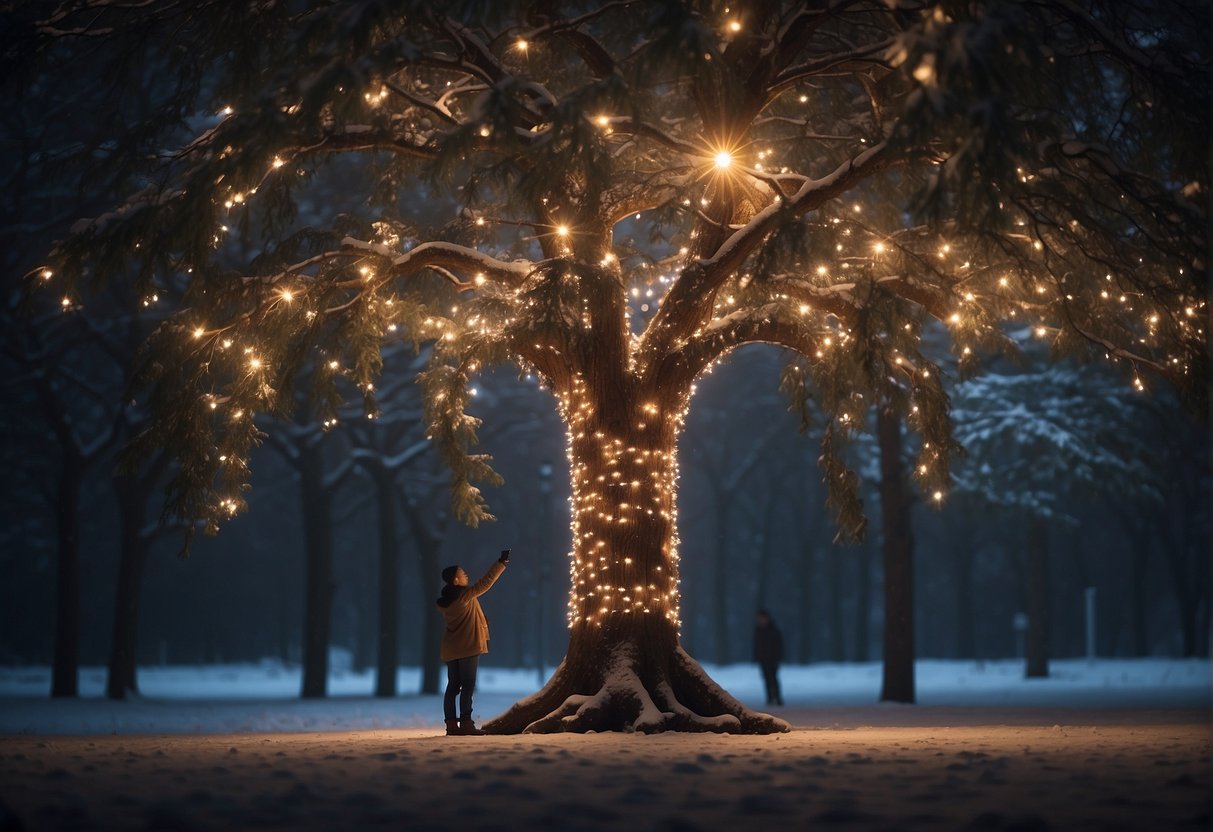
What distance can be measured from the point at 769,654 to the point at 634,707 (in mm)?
12006

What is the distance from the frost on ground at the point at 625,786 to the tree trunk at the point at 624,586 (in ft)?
5.87

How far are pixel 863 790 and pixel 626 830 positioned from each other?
5.48 feet

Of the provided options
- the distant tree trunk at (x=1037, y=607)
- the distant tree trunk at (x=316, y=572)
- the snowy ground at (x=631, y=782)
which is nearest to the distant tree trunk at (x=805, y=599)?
the distant tree trunk at (x=1037, y=607)

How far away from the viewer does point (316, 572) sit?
26.6m

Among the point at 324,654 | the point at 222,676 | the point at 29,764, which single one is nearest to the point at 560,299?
the point at 29,764

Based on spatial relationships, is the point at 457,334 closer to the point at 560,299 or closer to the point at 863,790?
the point at 560,299

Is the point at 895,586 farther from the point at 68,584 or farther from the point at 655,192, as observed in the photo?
the point at 68,584

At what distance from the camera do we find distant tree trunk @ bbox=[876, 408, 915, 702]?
67.6ft

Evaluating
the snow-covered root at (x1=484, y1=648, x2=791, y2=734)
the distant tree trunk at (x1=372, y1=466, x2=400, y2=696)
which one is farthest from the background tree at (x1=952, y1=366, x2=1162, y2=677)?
the snow-covered root at (x1=484, y1=648, x2=791, y2=734)

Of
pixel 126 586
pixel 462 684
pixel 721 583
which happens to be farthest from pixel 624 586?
pixel 721 583

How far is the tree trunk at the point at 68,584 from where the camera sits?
78.3 feet

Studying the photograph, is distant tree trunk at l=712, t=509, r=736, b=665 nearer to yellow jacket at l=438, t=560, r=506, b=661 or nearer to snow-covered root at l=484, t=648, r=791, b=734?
yellow jacket at l=438, t=560, r=506, b=661

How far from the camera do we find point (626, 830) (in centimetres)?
510

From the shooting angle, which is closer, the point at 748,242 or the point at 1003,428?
the point at 748,242
